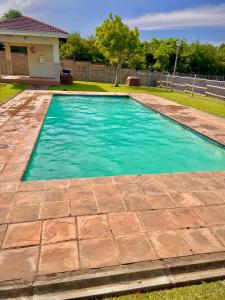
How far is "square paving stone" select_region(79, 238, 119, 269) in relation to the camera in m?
2.49

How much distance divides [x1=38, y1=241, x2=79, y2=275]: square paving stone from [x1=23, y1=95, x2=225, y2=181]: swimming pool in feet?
7.95

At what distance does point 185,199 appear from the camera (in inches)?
151

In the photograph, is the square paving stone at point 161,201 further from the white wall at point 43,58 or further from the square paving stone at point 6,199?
the white wall at point 43,58

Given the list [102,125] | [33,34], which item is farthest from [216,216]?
[33,34]

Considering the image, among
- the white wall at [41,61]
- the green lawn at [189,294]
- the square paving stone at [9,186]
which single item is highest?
the white wall at [41,61]

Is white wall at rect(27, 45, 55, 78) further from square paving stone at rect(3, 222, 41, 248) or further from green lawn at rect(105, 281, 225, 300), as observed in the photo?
green lawn at rect(105, 281, 225, 300)

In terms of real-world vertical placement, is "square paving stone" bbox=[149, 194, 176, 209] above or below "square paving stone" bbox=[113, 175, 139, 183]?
above

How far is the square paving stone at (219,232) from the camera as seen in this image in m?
2.95

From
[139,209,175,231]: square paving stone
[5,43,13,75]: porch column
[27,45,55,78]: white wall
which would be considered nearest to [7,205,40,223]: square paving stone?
[139,209,175,231]: square paving stone

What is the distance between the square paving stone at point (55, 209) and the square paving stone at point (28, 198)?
18cm

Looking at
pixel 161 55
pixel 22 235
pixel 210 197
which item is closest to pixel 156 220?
pixel 210 197

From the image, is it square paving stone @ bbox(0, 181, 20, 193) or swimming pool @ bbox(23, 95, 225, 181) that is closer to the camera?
square paving stone @ bbox(0, 181, 20, 193)

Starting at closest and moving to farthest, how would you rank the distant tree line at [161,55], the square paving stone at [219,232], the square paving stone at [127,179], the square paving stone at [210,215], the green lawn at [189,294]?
the green lawn at [189,294], the square paving stone at [219,232], the square paving stone at [210,215], the square paving stone at [127,179], the distant tree line at [161,55]

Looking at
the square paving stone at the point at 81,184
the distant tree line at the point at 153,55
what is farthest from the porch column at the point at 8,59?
the square paving stone at the point at 81,184
